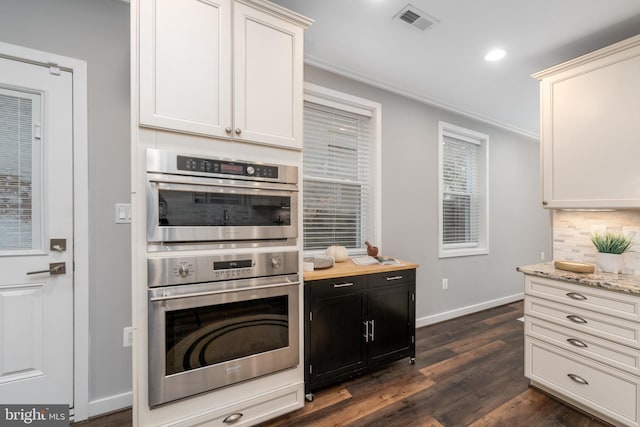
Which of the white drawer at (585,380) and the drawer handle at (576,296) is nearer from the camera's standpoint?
the white drawer at (585,380)

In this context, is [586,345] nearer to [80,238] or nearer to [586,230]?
[586,230]

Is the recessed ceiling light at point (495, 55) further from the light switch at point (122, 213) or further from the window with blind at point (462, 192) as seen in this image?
the light switch at point (122, 213)

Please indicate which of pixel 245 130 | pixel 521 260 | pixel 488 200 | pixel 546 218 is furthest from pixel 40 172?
pixel 546 218

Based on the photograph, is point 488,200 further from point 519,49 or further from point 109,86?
point 109,86

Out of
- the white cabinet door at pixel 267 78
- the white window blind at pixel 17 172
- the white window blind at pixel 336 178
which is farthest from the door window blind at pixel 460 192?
the white window blind at pixel 17 172

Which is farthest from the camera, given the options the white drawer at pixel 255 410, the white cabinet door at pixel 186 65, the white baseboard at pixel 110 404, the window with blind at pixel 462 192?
the window with blind at pixel 462 192

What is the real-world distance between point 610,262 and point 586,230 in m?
Answer: 0.37

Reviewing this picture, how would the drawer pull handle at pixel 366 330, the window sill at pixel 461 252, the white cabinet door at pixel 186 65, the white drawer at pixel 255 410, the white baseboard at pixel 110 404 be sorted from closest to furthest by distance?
the white cabinet door at pixel 186 65 < the white drawer at pixel 255 410 < the white baseboard at pixel 110 404 < the drawer pull handle at pixel 366 330 < the window sill at pixel 461 252

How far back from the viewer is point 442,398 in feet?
6.66

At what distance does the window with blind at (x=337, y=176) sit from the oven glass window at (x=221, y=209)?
0.93m

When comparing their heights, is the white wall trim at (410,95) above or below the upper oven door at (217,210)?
above

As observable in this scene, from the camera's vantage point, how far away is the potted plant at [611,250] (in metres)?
2.00

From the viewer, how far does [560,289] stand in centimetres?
198

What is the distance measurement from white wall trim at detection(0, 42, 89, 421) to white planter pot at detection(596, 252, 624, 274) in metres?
3.59
